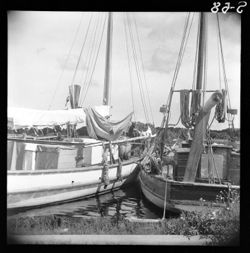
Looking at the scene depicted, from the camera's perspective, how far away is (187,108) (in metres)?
5.94

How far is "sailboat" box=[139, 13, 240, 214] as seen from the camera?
226 inches

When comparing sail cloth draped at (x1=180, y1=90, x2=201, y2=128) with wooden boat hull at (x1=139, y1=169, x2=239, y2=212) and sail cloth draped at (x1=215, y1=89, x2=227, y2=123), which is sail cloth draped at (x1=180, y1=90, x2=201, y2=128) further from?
wooden boat hull at (x1=139, y1=169, x2=239, y2=212)

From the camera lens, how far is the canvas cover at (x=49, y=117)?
5695 millimetres

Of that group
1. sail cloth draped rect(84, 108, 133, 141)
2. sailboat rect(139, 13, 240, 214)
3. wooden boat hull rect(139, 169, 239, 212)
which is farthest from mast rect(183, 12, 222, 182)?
sail cloth draped rect(84, 108, 133, 141)

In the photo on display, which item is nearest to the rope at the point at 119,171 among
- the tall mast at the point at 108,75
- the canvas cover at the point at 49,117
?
the canvas cover at the point at 49,117

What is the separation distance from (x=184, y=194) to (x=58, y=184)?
2028 mm

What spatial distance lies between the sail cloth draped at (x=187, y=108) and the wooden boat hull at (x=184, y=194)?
93 cm

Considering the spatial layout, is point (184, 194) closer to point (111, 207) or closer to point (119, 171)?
point (111, 207)

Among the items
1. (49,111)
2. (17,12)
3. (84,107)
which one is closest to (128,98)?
(84,107)

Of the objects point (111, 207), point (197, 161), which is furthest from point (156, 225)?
point (197, 161)

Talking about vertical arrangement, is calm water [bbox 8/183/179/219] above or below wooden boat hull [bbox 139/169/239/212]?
below

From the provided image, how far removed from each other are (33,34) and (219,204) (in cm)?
369

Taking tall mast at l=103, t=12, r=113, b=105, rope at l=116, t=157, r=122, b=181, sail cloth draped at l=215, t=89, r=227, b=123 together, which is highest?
tall mast at l=103, t=12, r=113, b=105

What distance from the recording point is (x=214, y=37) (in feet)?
18.9
